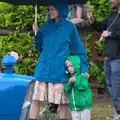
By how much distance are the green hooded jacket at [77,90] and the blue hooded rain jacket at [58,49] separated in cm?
7

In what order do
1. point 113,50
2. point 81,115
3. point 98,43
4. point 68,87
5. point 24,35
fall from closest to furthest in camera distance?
point 68,87
point 81,115
point 113,50
point 98,43
point 24,35

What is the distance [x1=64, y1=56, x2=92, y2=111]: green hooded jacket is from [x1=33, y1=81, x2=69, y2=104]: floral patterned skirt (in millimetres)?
70

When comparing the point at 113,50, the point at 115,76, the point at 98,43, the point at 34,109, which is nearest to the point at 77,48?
the point at 34,109

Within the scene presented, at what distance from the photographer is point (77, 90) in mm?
6434

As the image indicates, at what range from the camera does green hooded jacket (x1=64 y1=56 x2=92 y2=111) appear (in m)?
6.39

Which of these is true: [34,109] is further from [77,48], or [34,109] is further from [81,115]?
[77,48]

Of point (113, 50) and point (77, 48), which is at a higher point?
point (77, 48)

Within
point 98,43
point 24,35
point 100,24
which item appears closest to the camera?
point 100,24

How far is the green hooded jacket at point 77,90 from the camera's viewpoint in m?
6.39

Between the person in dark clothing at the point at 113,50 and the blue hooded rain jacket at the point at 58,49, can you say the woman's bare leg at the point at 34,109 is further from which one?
the person in dark clothing at the point at 113,50

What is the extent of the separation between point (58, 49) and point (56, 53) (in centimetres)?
5

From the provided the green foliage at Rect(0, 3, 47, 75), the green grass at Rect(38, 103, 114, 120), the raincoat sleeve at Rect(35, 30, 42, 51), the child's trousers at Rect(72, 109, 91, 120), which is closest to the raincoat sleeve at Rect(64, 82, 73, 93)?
the child's trousers at Rect(72, 109, 91, 120)

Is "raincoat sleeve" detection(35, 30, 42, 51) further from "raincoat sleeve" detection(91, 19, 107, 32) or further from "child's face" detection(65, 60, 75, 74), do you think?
"raincoat sleeve" detection(91, 19, 107, 32)

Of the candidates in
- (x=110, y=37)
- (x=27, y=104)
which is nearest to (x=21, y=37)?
(x=110, y=37)
